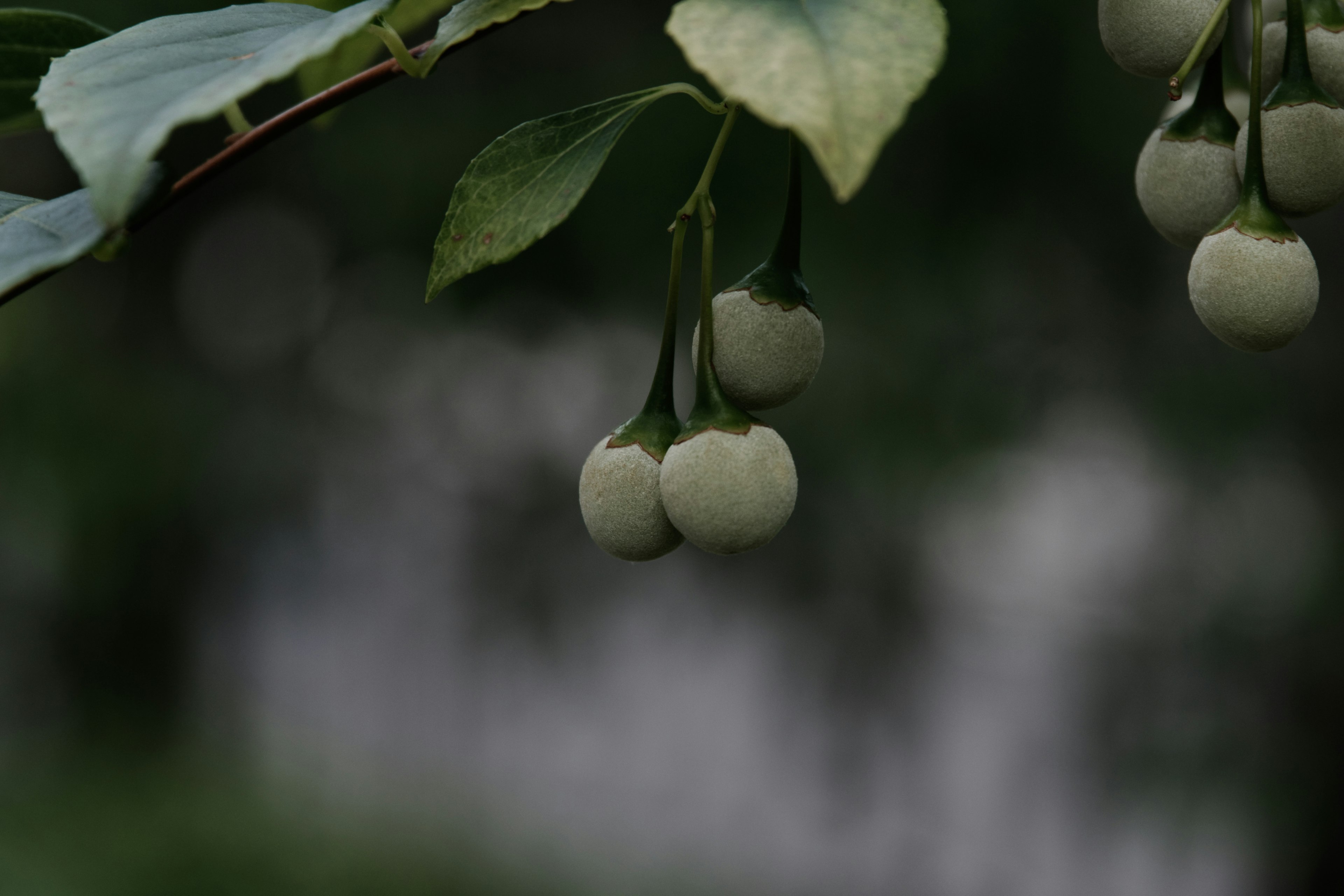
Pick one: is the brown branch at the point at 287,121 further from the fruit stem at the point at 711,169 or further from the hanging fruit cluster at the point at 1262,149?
the hanging fruit cluster at the point at 1262,149

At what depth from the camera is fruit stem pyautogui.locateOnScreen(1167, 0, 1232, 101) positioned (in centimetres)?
43

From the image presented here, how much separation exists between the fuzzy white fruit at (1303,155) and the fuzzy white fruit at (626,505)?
0.29 metres

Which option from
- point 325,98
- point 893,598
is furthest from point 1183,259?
point 325,98

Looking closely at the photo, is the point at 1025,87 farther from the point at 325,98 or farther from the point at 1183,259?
the point at 325,98

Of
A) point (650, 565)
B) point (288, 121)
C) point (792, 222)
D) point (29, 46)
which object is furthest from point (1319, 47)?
point (650, 565)

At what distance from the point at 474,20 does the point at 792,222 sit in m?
0.17

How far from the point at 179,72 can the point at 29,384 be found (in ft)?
13.3

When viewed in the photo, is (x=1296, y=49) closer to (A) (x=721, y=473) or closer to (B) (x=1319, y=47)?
(B) (x=1319, y=47)

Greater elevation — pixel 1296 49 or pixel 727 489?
pixel 1296 49

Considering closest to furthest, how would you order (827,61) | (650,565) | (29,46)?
(827,61) → (29,46) → (650,565)

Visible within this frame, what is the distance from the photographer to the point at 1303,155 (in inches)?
18.2

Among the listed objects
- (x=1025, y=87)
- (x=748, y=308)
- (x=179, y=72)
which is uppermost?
(x=179, y=72)

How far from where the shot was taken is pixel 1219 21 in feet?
1.50

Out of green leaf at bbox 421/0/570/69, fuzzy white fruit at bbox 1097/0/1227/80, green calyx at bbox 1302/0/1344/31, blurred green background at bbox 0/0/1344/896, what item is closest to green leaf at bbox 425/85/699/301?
green leaf at bbox 421/0/570/69
